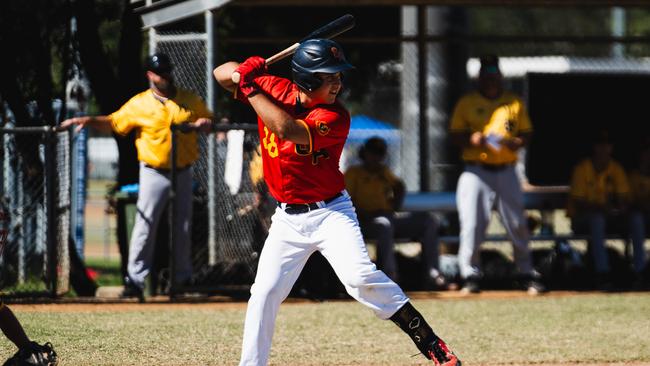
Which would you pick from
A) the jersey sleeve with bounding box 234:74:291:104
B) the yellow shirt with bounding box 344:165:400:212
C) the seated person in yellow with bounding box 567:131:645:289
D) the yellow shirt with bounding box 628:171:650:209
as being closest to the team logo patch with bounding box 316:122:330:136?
the jersey sleeve with bounding box 234:74:291:104

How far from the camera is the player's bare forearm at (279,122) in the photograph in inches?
229

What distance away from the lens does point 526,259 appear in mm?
11227

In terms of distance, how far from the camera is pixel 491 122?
10.9 meters

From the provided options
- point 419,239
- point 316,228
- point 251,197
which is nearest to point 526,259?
point 419,239

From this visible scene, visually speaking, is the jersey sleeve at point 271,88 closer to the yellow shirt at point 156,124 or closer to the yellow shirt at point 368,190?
the yellow shirt at point 156,124

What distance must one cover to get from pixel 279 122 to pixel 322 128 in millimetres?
252

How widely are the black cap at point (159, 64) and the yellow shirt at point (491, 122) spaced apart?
9.06 feet

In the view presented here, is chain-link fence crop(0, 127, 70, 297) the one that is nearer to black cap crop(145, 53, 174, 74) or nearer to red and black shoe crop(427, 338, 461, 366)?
black cap crop(145, 53, 174, 74)

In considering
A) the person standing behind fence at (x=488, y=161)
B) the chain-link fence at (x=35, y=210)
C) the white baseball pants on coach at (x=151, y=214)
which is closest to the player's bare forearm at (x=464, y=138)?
the person standing behind fence at (x=488, y=161)

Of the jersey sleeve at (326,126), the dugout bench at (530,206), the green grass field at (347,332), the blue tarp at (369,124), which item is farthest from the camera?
the blue tarp at (369,124)

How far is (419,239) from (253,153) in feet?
6.86

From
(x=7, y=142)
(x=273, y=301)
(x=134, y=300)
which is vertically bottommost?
(x=134, y=300)

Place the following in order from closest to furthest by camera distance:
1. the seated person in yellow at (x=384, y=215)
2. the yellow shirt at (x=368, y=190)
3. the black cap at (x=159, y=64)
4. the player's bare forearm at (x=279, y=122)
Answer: the player's bare forearm at (x=279, y=122), the black cap at (x=159, y=64), the seated person in yellow at (x=384, y=215), the yellow shirt at (x=368, y=190)

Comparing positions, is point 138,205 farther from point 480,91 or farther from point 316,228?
point 316,228
